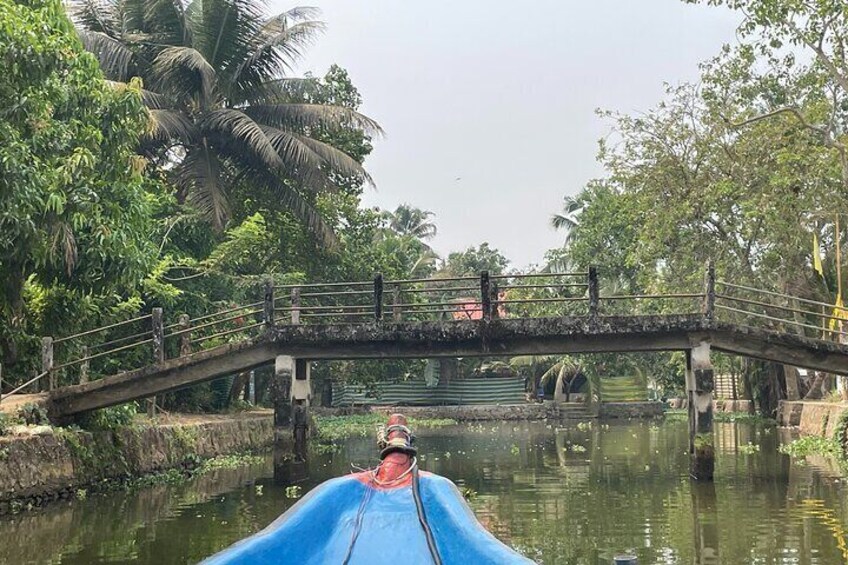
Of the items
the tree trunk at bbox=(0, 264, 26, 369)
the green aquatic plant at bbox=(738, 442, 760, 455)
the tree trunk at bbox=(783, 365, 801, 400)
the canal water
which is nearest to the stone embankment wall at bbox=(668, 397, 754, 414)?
the tree trunk at bbox=(783, 365, 801, 400)

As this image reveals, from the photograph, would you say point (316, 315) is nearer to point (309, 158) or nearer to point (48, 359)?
point (48, 359)

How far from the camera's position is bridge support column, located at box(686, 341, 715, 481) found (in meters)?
15.7

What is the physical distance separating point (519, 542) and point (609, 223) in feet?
88.5

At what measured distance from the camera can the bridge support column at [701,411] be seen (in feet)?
51.4

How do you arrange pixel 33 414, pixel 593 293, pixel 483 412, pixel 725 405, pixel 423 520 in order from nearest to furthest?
1. pixel 423 520
2. pixel 33 414
3. pixel 593 293
4. pixel 483 412
5. pixel 725 405

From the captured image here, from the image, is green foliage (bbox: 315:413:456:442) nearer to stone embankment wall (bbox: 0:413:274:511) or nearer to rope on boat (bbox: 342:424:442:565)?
stone embankment wall (bbox: 0:413:274:511)

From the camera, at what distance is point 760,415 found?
113 ft

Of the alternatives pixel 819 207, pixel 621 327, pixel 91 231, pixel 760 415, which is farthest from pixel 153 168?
pixel 760 415

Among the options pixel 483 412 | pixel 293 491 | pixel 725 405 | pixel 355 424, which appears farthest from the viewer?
pixel 725 405

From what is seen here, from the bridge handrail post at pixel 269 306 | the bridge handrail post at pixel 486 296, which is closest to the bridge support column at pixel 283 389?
the bridge handrail post at pixel 269 306

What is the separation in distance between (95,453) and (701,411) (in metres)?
10.5

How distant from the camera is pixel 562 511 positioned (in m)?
12.6

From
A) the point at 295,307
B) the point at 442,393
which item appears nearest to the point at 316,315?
the point at 295,307

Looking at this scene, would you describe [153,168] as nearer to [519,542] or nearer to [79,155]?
[79,155]
